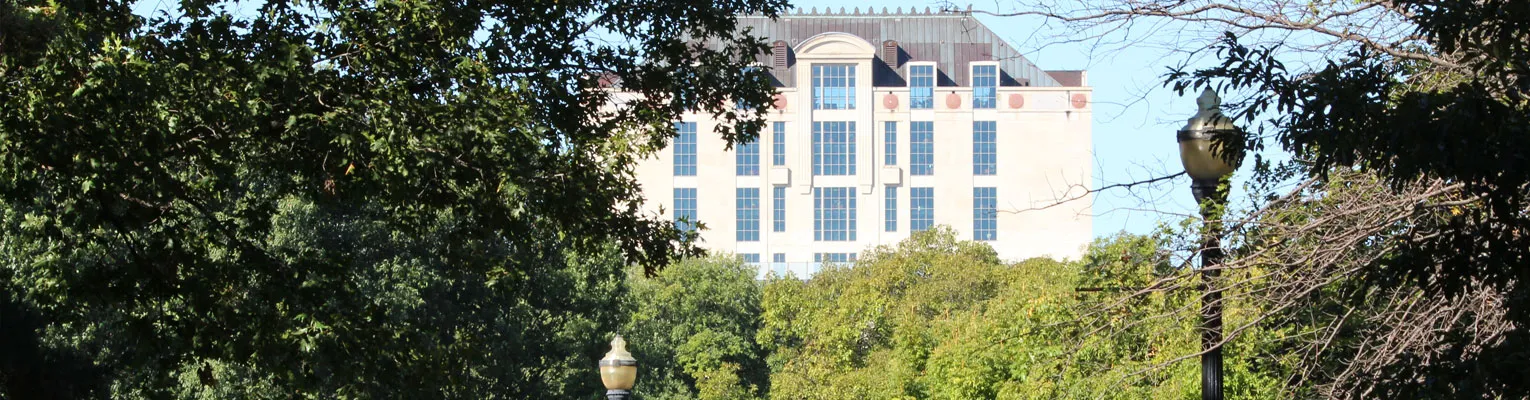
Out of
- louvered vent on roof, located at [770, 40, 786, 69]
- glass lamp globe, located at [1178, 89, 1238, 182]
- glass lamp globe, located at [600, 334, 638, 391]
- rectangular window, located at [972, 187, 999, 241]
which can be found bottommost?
glass lamp globe, located at [600, 334, 638, 391]

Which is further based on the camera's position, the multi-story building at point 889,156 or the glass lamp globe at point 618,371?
the multi-story building at point 889,156

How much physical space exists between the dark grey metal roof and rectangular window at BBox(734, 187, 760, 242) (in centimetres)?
752

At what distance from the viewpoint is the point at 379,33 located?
419 inches

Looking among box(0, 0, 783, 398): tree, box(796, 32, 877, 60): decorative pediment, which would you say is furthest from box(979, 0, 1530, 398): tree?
box(796, 32, 877, 60): decorative pediment

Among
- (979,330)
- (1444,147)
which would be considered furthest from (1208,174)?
(979,330)

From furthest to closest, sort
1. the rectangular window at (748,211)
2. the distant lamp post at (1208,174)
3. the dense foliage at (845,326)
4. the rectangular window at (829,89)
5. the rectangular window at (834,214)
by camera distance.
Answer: the rectangular window at (748,211) → the rectangular window at (834,214) → the rectangular window at (829,89) → the dense foliage at (845,326) → the distant lamp post at (1208,174)

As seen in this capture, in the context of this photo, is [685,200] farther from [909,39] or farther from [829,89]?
[909,39]

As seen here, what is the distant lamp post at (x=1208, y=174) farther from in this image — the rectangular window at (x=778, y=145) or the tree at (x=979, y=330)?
the rectangular window at (x=778, y=145)

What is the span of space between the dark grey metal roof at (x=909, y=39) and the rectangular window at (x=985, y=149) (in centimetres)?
302

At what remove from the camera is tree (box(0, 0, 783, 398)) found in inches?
371

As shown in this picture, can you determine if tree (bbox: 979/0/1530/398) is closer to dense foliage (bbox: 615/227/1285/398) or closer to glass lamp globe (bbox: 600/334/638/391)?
glass lamp globe (bbox: 600/334/638/391)

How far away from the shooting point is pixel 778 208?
4250 inches

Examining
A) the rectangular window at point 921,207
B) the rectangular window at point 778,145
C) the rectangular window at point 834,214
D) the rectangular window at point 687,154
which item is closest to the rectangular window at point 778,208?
the rectangular window at point 778,145

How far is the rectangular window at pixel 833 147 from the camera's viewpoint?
107 metres
